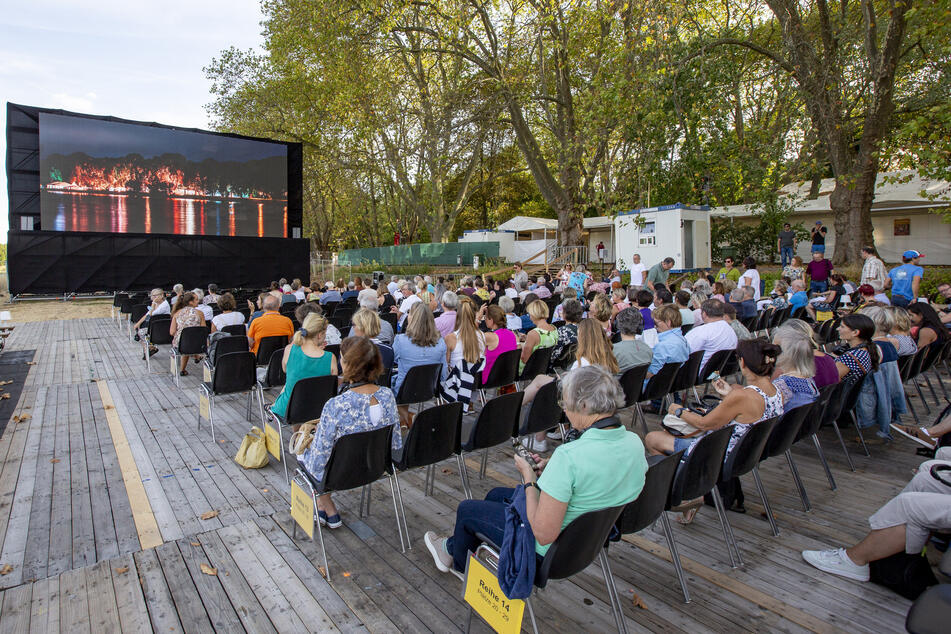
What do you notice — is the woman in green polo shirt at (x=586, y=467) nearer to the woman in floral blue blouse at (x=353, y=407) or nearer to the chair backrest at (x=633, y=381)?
the woman in floral blue blouse at (x=353, y=407)

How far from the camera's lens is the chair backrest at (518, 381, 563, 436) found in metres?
4.01

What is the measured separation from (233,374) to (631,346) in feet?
12.3

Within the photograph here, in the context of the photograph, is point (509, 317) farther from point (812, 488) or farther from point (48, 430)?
point (48, 430)

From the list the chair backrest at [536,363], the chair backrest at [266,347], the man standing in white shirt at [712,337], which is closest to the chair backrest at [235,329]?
the chair backrest at [266,347]

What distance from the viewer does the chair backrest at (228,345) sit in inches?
229

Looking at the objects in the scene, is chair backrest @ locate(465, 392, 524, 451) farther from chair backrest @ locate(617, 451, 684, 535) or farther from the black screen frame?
the black screen frame

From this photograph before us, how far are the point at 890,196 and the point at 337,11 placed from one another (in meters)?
A: 20.4

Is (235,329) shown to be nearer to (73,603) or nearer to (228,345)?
(228,345)

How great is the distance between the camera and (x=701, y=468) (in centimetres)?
280

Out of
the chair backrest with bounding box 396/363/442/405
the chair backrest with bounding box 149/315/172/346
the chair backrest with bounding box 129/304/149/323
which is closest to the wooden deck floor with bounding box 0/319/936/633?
the chair backrest with bounding box 396/363/442/405

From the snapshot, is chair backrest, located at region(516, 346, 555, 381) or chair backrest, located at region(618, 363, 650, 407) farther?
chair backrest, located at region(516, 346, 555, 381)

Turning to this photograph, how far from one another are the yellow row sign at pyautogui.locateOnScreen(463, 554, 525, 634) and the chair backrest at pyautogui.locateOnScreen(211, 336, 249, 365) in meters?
4.48

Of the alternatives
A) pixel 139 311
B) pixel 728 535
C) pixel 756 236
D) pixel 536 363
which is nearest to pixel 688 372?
pixel 536 363

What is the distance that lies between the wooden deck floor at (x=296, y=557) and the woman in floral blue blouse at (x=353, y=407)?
51 centimetres
